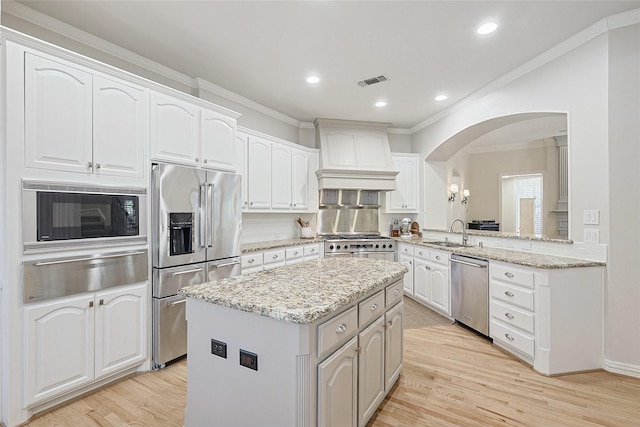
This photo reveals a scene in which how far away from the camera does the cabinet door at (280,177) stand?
434cm

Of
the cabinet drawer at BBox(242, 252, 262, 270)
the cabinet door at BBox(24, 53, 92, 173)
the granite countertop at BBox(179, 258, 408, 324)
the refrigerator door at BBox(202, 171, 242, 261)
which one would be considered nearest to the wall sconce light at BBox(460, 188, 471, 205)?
the cabinet drawer at BBox(242, 252, 262, 270)

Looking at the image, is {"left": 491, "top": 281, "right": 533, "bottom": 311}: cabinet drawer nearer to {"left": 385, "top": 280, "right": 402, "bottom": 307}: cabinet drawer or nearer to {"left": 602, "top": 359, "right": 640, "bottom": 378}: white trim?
{"left": 602, "top": 359, "right": 640, "bottom": 378}: white trim

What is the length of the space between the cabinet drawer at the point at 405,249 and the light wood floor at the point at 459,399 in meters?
2.10

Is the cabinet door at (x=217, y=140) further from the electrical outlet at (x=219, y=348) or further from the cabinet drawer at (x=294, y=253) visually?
the electrical outlet at (x=219, y=348)

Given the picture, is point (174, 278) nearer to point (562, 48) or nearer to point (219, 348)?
point (219, 348)

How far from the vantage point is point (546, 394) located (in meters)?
2.24

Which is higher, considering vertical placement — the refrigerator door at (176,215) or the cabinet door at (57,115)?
the cabinet door at (57,115)

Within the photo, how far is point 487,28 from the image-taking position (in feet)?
8.55

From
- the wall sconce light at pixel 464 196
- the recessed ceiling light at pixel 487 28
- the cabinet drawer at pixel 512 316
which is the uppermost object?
the recessed ceiling light at pixel 487 28

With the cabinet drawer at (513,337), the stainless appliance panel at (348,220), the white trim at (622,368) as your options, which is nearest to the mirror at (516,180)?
the stainless appliance panel at (348,220)

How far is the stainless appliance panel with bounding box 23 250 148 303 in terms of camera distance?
1913 millimetres

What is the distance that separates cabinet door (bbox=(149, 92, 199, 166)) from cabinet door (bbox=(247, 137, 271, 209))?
1.11 meters

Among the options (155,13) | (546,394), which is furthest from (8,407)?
(546,394)

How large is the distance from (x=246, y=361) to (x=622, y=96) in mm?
3449
